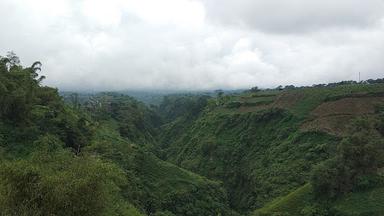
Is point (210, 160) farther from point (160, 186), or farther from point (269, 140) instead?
point (160, 186)

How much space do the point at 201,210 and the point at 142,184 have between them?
795cm

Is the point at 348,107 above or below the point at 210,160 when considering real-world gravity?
above

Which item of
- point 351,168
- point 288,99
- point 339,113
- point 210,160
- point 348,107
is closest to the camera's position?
point 351,168

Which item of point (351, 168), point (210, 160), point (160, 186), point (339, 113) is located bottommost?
point (210, 160)

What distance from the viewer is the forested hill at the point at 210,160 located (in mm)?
20417

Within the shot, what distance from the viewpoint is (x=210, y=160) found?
3292 inches

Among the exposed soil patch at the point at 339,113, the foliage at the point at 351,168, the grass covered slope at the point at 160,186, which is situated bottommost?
the grass covered slope at the point at 160,186

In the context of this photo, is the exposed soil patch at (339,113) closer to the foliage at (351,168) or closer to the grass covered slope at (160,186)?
the grass covered slope at (160,186)

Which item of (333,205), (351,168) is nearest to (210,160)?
(351,168)

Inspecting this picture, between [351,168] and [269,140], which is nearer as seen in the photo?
[351,168]

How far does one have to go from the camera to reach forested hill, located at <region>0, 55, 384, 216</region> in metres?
20.4

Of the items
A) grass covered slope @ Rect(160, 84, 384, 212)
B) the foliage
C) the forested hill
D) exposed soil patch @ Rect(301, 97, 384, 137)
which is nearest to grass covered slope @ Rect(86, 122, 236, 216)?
the forested hill

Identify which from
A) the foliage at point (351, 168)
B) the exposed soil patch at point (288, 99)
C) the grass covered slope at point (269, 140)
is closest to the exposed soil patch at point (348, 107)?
the grass covered slope at point (269, 140)

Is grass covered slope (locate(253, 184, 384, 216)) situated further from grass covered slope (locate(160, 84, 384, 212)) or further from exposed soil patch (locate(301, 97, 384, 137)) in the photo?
exposed soil patch (locate(301, 97, 384, 137))
